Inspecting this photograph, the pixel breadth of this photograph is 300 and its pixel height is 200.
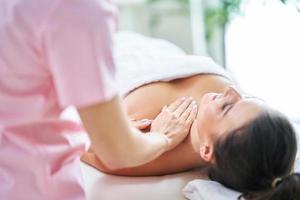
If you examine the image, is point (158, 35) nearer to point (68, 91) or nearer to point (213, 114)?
point (213, 114)

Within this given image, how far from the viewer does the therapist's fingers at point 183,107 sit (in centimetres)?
144

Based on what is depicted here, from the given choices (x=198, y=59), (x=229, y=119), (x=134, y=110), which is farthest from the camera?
(x=198, y=59)

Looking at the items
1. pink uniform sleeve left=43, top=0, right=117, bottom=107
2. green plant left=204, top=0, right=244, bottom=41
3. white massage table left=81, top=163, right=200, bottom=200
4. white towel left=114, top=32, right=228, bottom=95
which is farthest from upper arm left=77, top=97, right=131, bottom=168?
green plant left=204, top=0, right=244, bottom=41

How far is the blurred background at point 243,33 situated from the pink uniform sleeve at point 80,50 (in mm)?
1282

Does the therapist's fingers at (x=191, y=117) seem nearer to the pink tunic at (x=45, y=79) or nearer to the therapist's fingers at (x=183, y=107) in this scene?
the therapist's fingers at (x=183, y=107)

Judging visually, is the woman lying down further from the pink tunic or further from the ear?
the pink tunic

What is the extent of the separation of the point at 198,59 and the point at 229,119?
40 cm

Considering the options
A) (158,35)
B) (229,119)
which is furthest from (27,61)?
(158,35)

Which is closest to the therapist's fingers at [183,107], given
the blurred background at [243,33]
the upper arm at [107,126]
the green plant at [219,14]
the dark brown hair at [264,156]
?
the dark brown hair at [264,156]

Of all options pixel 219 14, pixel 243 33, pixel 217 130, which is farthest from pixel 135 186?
pixel 219 14

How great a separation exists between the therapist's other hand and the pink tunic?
0.38 meters

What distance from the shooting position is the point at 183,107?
145 centimetres

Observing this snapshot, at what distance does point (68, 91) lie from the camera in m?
0.91

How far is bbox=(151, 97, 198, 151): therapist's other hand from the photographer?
4.52ft
